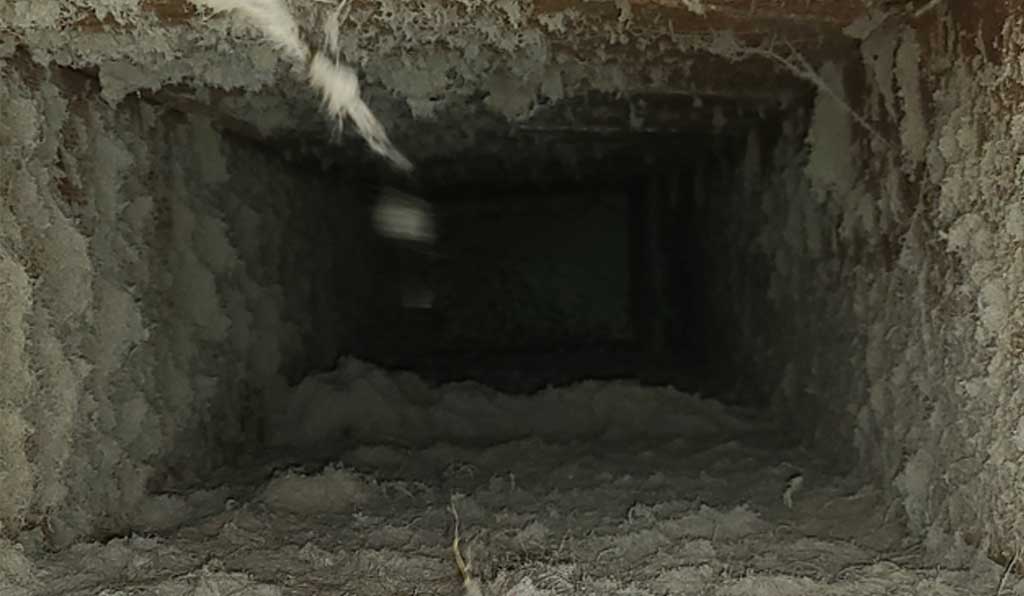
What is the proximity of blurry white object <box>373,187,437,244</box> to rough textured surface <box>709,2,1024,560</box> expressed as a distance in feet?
5.68

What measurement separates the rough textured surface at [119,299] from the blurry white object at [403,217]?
1.08 metres

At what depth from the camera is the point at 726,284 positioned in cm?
271

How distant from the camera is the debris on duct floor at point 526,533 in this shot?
1.27m

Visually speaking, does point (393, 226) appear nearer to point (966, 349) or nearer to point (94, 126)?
point (94, 126)

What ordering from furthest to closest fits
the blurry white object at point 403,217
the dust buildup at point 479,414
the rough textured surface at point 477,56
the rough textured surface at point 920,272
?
the blurry white object at point 403,217, the dust buildup at point 479,414, the rough textured surface at point 477,56, the rough textured surface at point 920,272

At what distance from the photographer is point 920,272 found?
1.46 meters

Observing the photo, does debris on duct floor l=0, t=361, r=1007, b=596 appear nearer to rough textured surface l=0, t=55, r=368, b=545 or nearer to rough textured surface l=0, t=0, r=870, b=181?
rough textured surface l=0, t=55, r=368, b=545

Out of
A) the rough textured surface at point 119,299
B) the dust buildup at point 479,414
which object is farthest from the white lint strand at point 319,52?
the dust buildup at point 479,414

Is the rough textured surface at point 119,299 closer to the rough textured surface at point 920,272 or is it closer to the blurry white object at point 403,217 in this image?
the blurry white object at point 403,217

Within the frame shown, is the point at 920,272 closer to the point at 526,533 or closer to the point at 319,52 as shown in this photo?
the point at 526,533

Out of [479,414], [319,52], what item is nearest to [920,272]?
[319,52]

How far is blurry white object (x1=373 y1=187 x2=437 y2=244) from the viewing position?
353 cm

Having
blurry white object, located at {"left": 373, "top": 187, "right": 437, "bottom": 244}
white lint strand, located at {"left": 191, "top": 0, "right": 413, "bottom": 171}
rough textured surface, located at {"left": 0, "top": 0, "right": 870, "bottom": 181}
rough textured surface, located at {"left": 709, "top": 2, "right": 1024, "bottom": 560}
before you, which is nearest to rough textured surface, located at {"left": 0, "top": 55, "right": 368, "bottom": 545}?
rough textured surface, located at {"left": 0, "top": 0, "right": 870, "bottom": 181}

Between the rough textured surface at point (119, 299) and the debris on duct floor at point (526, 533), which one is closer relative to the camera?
the debris on duct floor at point (526, 533)
